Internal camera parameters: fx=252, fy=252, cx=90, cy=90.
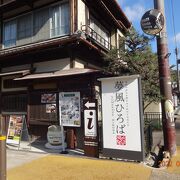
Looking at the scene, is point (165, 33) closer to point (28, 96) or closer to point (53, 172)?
point (53, 172)

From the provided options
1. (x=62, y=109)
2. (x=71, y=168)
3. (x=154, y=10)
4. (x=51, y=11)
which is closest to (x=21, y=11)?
(x=51, y=11)

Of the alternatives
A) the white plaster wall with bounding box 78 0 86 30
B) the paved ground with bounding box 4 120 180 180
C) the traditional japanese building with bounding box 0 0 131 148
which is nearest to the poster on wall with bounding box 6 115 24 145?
the traditional japanese building with bounding box 0 0 131 148

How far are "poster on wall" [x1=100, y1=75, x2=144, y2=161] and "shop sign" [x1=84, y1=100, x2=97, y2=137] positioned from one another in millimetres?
399

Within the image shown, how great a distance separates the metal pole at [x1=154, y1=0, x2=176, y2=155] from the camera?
798cm

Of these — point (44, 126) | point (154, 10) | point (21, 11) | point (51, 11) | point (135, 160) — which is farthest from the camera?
point (21, 11)

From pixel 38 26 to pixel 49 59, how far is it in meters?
2.22

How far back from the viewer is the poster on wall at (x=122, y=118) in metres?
7.43

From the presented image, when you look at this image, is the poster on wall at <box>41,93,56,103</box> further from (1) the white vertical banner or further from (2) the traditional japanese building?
(1) the white vertical banner

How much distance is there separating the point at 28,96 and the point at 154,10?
23.2 ft

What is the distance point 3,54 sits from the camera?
41.7 feet

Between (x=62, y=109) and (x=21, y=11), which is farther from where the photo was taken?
(x=21, y=11)

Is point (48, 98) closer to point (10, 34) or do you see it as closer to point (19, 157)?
point (19, 157)

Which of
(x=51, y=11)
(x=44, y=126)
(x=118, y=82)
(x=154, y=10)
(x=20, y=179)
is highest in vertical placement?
(x=51, y=11)

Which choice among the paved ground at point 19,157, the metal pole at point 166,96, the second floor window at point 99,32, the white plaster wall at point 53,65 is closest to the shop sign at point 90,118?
the paved ground at point 19,157
